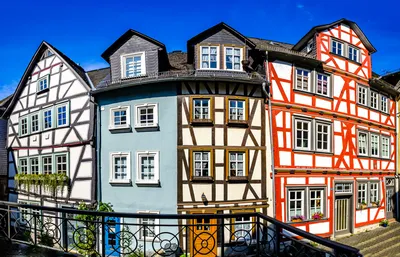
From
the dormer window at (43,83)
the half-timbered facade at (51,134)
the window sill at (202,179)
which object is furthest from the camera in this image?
the dormer window at (43,83)

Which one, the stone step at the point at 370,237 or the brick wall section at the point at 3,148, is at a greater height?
the brick wall section at the point at 3,148

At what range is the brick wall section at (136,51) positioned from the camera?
1272 cm

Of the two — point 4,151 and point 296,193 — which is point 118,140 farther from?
point 4,151

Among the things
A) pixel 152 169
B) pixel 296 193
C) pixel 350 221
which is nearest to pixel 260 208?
pixel 296 193

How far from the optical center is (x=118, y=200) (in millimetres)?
12562

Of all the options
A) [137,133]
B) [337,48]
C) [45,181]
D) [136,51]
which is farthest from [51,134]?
[337,48]

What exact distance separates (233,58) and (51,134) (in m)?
11.7

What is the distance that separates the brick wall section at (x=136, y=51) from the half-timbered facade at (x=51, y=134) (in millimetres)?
1923

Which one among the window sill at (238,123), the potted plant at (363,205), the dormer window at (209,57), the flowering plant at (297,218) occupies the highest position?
the dormer window at (209,57)

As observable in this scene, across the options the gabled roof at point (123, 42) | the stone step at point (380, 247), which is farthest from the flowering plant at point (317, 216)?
the gabled roof at point (123, 42)

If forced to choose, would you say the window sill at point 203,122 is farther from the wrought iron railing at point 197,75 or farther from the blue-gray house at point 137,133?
the wrought iron railing at point 197,75

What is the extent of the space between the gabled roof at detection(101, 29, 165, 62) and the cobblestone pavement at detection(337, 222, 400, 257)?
14118 mm

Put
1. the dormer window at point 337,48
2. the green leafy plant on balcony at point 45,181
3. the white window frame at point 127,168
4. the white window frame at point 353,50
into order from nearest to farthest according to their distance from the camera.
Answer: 1. the white window frame at point 127,168
2. the green leafy plant on balcony at point 45,181
3. the dormer window at point 337,48
4. the white window frame at point 353,50

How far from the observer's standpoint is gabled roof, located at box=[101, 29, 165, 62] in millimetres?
12805
